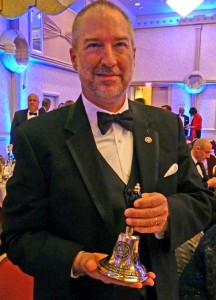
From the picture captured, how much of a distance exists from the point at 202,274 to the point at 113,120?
3.13 ft

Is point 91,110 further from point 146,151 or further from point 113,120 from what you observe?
point 146,151

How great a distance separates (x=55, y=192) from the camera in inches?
40.1

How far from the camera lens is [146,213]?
827 mm

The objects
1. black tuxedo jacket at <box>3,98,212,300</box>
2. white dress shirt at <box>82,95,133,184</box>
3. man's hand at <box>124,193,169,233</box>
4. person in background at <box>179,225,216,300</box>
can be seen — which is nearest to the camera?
man's hand at <box>124,193,169,233</box>

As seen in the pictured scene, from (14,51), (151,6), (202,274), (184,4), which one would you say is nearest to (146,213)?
(202,274)

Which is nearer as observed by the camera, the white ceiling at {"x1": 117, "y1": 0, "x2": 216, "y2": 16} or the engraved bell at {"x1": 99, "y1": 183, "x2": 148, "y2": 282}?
the engraved bell at {"x1": 99, "y1": 183, "x2": 148, "y2": 282}

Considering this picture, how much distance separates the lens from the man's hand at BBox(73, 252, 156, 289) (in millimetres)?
852

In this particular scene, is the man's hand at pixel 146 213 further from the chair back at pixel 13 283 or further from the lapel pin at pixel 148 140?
the chair back at pixel 13 283

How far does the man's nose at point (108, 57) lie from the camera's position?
1.03 metres

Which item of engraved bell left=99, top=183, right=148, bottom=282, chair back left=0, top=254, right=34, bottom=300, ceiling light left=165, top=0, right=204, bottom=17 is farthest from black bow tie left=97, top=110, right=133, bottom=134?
ceiling light left=165, top=0, right=204, bottom=17

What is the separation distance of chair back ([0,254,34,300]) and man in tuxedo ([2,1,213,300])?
0.33 meters

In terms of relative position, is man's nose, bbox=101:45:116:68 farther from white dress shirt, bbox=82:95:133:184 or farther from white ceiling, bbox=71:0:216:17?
white ceiling, bbox=71:0:216:17

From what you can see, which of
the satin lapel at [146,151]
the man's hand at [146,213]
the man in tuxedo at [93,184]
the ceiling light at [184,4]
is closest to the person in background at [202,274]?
the man in tuxedo at [93,184]

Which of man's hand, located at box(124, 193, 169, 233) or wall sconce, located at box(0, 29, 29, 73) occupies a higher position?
wall sconce, located at box(0, 29, 29, 73)
